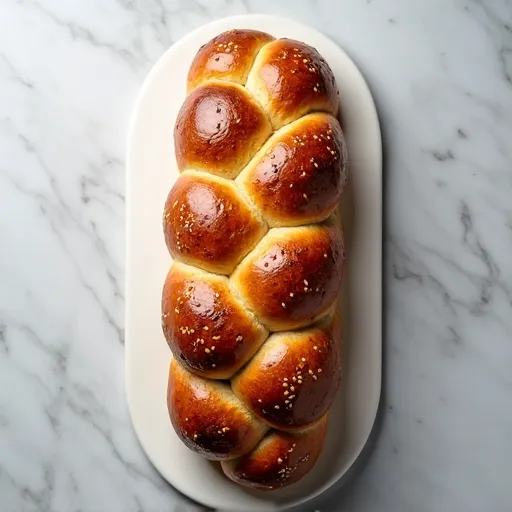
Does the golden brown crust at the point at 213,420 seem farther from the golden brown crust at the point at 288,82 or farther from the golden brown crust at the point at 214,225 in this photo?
the golden brown crust at the point at 288,82

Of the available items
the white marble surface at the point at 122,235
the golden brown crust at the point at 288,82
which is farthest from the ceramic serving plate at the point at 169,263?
the golden brown crust at the point at 288,82

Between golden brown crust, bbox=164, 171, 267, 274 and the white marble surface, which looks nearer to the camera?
golden brown crust, bbox=164, 171, 267, 274

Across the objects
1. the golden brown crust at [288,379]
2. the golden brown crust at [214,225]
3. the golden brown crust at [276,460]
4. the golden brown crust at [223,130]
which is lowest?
the golden brown crust at [276,460]

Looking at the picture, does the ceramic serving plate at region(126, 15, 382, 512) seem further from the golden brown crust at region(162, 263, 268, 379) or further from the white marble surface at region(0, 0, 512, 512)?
the golden brown crust at region(162, 263, 268, 379)

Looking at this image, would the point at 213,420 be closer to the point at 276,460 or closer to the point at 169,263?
the point at 276,460

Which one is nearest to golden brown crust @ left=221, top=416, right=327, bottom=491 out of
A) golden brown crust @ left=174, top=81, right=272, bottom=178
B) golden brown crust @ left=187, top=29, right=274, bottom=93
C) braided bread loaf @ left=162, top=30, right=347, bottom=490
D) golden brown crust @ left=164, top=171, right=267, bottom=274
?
braided bread loaf @ left=162, top=30, right=347, bottom=490

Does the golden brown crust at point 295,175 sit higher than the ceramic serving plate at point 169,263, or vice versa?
Result: the golden brown crust at point 295,175

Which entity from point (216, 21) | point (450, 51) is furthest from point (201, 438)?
point (450, 51)
